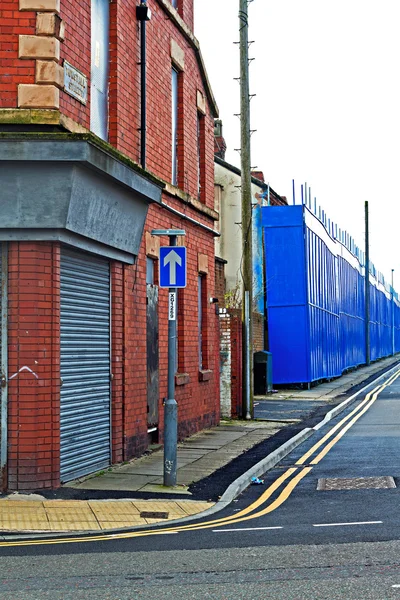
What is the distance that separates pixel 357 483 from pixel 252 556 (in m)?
4.87

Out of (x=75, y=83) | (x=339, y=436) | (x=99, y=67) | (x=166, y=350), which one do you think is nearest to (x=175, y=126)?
(x=166, y=350)

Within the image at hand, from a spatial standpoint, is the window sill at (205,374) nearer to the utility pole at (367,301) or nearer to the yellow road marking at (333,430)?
the yellow road marking at (333,430)

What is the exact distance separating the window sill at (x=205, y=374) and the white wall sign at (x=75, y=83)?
8.09 m

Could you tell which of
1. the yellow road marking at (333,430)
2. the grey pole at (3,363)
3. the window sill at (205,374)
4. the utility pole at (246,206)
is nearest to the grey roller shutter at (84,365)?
the grey pole at (3,363)

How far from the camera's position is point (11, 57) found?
38.5 feet

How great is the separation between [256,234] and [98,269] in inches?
964

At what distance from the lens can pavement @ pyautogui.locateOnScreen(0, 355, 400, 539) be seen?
10109 mm

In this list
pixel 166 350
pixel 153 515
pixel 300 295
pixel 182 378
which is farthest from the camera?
pixel 300 295

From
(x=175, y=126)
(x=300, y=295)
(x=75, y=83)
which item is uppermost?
(x=175, y=126)

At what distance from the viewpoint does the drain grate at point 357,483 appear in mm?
12234

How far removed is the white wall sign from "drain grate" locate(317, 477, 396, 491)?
5.95 metres

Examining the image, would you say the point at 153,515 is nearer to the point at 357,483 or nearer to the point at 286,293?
the point at 357,483

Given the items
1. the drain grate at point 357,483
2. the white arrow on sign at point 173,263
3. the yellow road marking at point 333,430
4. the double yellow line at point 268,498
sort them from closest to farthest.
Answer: the double yellow line at point 268,498 → the drain grate at point 357,483 → the white arrow on sign at point 173,263 → the yellow road marking at point 333,430

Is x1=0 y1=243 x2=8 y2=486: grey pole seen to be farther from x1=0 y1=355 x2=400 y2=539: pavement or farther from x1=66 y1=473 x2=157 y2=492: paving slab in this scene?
x1=66 y1=473 x2=157 y2=492: paving slab
